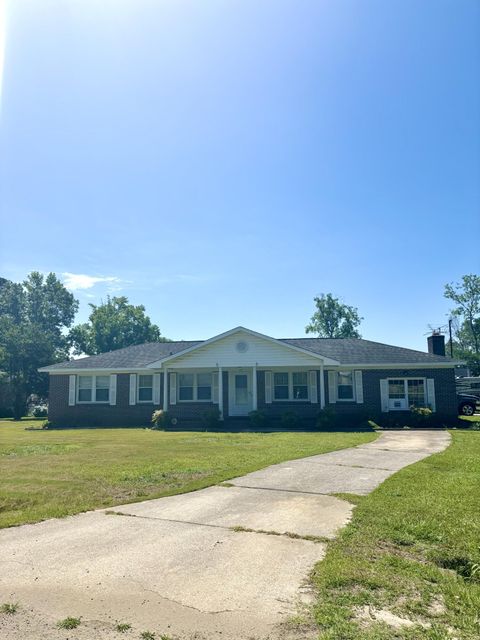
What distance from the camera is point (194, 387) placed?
25016mm

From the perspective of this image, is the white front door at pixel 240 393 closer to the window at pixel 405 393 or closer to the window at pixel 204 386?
the window at pixel 204 386

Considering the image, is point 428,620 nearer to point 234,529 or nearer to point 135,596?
point 135,596

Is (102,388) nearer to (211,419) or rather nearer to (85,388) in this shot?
(85,388)

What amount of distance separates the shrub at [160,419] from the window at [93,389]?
4007 mm

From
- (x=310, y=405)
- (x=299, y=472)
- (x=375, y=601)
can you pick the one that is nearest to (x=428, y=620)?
(x=375, y=601)

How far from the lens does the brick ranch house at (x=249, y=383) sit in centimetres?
2331

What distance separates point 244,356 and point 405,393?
26.1 feet

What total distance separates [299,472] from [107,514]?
4.20 meters

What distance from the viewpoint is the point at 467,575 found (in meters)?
4.26

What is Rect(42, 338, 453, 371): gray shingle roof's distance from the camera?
23.7 metres

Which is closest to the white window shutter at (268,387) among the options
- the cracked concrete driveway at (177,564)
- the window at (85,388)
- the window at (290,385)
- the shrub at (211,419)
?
the window at (290,385)

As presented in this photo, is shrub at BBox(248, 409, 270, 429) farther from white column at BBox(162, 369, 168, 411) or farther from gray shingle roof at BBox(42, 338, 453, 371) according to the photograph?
white column at BBox(162, 369, 168, 411)

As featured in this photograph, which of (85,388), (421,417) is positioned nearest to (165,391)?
(85,388)

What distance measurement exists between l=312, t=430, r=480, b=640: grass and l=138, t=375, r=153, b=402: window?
19.4 meters
